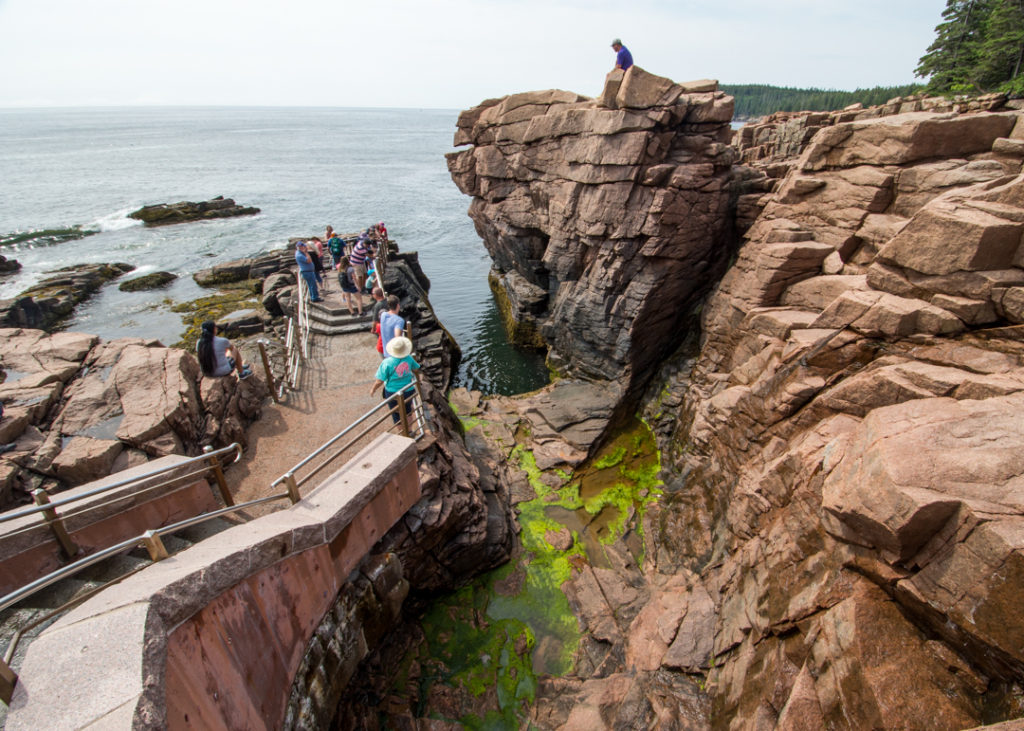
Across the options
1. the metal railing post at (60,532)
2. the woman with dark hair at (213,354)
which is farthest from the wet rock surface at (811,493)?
the woman with dark hair at (213,354)

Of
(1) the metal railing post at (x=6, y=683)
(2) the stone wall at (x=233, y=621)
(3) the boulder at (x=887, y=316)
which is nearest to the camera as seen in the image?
(1) the metal railing post at (x=6, y=683)

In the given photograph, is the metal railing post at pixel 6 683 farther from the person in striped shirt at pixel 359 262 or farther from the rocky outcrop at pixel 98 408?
the person in striped shirt at pixel 359 262

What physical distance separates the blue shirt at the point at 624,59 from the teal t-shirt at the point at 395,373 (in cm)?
1424

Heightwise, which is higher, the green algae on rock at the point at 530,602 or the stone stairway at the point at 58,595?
the stone stairway at the point at 58,595

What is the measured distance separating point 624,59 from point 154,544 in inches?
761

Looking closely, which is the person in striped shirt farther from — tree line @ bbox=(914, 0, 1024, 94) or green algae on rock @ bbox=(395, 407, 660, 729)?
tree line @ bbox=(914, 0, 1024, 94)

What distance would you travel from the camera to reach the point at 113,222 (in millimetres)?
57656

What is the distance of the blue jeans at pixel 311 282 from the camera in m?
17.9

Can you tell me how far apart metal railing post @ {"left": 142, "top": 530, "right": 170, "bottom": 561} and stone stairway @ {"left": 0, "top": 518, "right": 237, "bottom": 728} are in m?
0.32

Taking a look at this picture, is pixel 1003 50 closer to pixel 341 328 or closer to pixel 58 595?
pixel 341 328

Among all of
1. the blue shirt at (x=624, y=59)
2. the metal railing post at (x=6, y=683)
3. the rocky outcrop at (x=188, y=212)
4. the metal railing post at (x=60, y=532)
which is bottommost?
the rocky outcrop at (x=188, y=212)

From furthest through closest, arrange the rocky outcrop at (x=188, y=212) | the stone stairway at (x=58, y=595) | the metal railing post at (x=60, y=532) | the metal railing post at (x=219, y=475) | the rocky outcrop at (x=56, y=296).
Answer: the rocky outcrop at (x=188, y=212) < the rocky outcrop at (x=56, y=296) < the metal railing post at (x=219, y=475) < the metal railing post at (x=60, y=532) < the stone stairway at (x=58, y=595)

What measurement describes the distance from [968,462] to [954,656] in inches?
89.0

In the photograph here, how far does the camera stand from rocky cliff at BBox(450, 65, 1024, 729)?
5.57 metres
